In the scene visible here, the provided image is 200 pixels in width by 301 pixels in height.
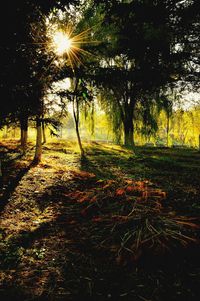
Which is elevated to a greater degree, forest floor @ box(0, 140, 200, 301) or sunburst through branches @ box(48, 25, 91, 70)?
sunburst through branches @ box(48, 25, 91, 70)

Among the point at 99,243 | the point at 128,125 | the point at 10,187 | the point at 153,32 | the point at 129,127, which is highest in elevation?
the point at 153,32

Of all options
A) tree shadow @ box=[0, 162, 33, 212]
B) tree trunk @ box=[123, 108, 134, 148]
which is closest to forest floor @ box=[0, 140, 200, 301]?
tree shadow @ box=[0, 162, 33, 212]

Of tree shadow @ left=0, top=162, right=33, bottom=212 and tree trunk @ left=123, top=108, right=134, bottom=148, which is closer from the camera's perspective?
tree shadow @ left=0, top=162, right=33, bottom=212

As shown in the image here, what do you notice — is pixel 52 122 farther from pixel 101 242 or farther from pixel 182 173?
pixel 182 173

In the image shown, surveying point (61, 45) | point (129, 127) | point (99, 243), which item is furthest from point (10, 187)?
point (129, 127)

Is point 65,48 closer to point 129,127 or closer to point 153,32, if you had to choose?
point 153,32

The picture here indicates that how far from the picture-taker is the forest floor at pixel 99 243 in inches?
108

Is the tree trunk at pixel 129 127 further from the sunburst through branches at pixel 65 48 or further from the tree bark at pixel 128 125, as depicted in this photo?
the sunburst through branches at pixel 65 48

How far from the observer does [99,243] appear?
376cm

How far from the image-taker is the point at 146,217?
4082mm

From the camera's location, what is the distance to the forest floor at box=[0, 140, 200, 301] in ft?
8.96

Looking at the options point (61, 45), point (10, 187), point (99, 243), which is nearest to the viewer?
point (99, 243)

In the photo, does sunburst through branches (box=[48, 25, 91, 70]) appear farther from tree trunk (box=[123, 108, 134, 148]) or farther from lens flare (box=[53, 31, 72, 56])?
tree trunk (box=[123, 108, 134, 148])

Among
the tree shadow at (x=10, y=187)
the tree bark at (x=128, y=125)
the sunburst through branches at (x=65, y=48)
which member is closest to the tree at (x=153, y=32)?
the sunburst through branches at (x=65, y=48)
